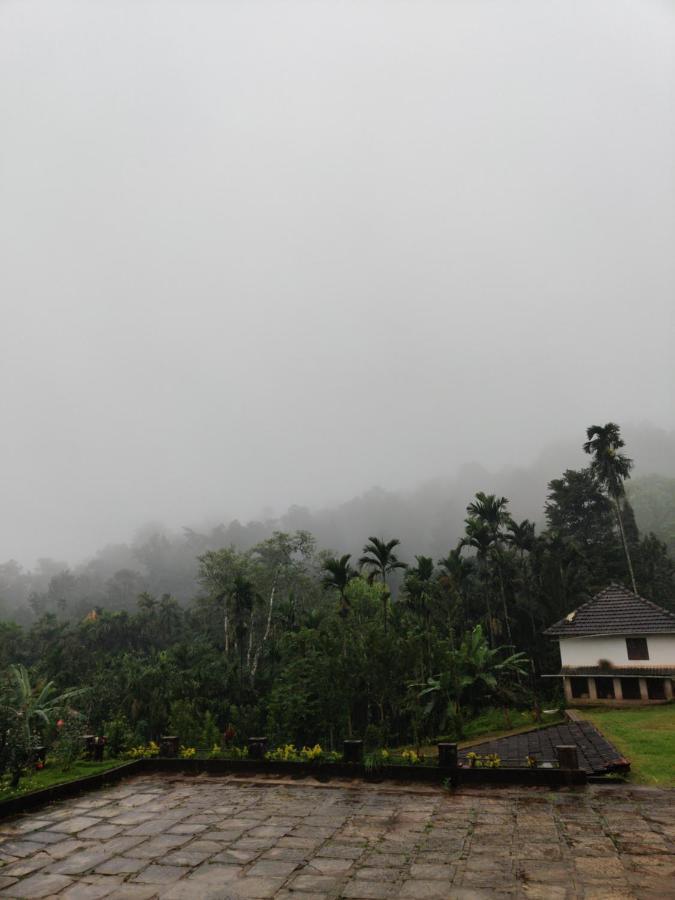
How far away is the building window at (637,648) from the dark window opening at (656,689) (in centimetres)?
98

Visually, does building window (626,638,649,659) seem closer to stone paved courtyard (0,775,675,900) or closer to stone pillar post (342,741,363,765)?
stone paved courtyard (0,775,675,900)

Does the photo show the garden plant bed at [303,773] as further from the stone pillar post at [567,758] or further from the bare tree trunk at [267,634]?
the bare tree trunk at [267,634]

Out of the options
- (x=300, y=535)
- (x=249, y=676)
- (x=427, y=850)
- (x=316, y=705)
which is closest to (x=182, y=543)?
(x=300, y=535)

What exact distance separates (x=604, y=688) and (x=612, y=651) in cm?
164

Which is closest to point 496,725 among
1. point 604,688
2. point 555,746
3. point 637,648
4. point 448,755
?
point 604,688

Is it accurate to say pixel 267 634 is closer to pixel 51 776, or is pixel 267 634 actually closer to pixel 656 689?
pixel 656 689

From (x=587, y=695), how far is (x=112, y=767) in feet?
67.2

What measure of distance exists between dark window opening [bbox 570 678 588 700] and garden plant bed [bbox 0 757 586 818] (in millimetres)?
16545

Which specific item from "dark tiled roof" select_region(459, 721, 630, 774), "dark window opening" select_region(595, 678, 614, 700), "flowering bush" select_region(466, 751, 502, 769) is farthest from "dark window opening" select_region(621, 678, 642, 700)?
"flowering bush" select_region(466, 751, 502, 769)

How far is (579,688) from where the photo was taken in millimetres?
25688

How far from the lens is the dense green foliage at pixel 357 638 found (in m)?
22.7

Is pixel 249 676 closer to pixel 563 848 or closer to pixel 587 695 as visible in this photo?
pixel 587 695

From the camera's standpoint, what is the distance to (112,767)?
45.7 feet

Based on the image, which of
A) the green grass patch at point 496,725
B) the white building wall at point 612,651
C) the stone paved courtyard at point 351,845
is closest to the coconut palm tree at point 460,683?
the green grass patch at point 496,725
